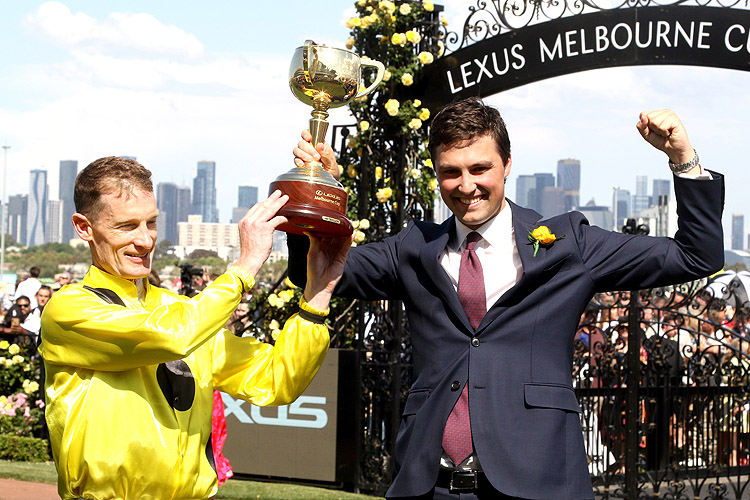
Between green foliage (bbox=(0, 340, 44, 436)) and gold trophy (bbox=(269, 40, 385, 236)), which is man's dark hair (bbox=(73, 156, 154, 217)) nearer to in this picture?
gold trophy (bbox=(269, 40, 385, 236))

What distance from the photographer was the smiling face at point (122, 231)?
2682 mm

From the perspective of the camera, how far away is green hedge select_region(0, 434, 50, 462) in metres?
9.35

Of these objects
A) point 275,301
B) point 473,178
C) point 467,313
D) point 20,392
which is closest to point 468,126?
point 473,178

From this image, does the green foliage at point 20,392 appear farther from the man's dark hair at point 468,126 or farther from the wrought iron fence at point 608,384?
the man's dark hair at point 468,126

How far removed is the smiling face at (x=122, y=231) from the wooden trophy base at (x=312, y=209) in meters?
0.43

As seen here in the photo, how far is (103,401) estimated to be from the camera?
2.58 meters

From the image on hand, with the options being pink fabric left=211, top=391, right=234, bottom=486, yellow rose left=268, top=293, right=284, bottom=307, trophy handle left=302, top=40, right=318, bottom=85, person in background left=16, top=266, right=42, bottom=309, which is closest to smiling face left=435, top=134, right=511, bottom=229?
trophy handle left=302, top=40, right=318, bottom=85

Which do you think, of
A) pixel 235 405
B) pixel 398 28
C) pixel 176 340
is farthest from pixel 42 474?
pixel 176 340

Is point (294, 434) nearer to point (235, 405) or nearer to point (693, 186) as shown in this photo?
point (235, 405)

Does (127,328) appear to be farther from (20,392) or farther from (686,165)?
(20,392)

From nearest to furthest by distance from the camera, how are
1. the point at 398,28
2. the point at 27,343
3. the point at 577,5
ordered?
1. the point at 577,5
2. the point at 398,28
3. the point at 27,343

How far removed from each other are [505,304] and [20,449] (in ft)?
25.7

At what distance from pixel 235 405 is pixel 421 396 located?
542 centimetres

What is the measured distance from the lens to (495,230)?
3041mm
